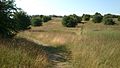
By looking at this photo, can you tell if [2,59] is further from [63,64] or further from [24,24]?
[24,24]

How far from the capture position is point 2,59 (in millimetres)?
9328

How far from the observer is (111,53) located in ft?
42.1

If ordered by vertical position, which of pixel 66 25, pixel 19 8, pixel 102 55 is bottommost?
pixel 66 25

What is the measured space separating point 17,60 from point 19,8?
11.8 metres

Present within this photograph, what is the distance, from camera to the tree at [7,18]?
19.9m

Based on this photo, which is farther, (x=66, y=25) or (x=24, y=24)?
(x=66, y=25)

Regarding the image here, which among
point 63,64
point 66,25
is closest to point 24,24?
point 66,25

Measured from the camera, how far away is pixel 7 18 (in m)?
20.3

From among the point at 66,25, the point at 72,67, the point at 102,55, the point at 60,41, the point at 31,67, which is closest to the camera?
the point at 31,67

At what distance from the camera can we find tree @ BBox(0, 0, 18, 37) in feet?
65.2

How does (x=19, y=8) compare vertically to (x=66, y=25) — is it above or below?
above

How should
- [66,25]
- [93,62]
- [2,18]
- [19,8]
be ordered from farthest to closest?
[66,25] → [19,8] → [2,18] → [93,62]

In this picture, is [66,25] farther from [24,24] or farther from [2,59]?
[2,59]

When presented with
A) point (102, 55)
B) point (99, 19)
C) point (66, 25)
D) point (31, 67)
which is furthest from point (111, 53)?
point (99, 19)
